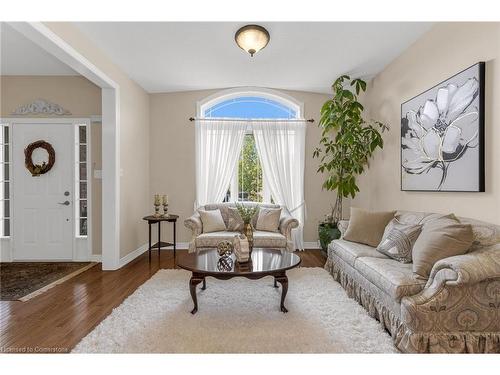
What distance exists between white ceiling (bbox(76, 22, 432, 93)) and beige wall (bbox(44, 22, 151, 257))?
176 mm

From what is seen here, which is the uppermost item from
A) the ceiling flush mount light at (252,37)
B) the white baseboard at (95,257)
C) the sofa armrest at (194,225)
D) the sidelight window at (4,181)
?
the ceiling flush mount light at (252,37)

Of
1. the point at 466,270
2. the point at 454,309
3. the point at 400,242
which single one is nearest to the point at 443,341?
the point at 454,309

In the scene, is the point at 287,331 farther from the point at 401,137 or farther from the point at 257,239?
the point at 401,137

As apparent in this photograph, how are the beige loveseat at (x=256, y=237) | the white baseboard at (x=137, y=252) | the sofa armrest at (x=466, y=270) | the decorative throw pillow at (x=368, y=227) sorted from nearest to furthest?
the sofa armrest at (x=466, y=270) < the decorative throw pillow at (x=368, y=227) < the beige loveseat at (x=256, y=237) < the white baseboard at (x=137, y=252)

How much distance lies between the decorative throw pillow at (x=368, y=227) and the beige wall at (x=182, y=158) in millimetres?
1867

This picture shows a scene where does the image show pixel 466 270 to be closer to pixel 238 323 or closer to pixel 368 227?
pixel 368 227

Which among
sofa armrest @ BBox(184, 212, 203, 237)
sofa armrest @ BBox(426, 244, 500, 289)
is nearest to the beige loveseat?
sofa armrest @ BBox(184, 212, 203, 237)

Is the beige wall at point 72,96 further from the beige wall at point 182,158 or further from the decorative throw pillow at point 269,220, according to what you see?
the decorative throw pillow at point 269,220

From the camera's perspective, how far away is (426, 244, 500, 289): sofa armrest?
1.95m

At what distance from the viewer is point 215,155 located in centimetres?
541

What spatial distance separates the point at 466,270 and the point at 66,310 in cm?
333

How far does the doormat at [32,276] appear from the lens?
3.33 metres

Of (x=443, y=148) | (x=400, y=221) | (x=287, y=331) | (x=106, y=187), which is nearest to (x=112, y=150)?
(x=106, y=187)

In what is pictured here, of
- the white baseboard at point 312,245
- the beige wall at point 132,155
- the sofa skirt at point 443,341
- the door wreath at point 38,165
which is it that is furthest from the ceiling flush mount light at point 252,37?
the white baseboard at point 312,245
